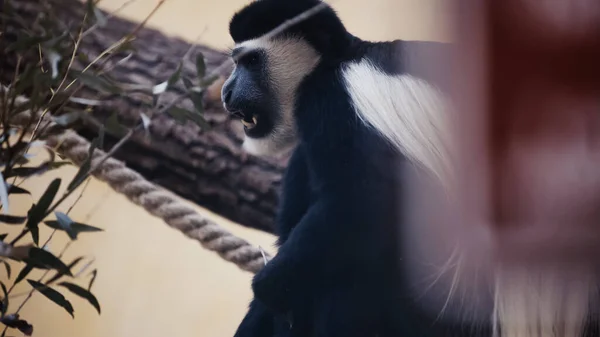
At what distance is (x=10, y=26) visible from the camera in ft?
4.43

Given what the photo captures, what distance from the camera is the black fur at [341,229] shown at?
3.18 ft

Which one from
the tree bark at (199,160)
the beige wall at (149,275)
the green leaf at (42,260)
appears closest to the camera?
the green leaf at (42,260)

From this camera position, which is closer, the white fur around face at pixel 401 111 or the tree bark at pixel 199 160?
the white fur around face at pixel 401 111

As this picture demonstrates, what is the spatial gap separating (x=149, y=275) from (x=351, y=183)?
0.56 meters

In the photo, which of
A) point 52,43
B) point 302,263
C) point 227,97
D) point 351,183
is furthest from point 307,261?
point 52,43

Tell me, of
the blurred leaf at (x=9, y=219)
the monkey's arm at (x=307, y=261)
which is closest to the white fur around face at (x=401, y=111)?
the monkey's arm at (x=307, y=261)

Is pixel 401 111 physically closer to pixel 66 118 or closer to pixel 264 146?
pixel 264 146

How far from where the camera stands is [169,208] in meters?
1.21

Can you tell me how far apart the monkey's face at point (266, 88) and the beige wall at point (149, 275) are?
0.50 feet

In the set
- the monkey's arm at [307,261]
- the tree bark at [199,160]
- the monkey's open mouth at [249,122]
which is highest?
the monkey's open mouth at [249,122]

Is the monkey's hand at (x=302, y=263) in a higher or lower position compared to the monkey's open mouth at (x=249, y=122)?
lower

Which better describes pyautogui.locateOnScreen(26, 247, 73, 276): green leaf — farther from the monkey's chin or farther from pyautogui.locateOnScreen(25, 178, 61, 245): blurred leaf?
the monkey's chin

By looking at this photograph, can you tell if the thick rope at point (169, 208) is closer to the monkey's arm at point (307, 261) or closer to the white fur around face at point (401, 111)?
the monkey's arm at point (307, 261)

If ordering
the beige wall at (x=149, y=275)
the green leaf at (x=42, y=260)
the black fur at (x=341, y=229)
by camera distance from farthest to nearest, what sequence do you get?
the beige wall at (x=149, y=275), the black fur at (x=341, y=229), the green leaf at (x=42, y=260)
